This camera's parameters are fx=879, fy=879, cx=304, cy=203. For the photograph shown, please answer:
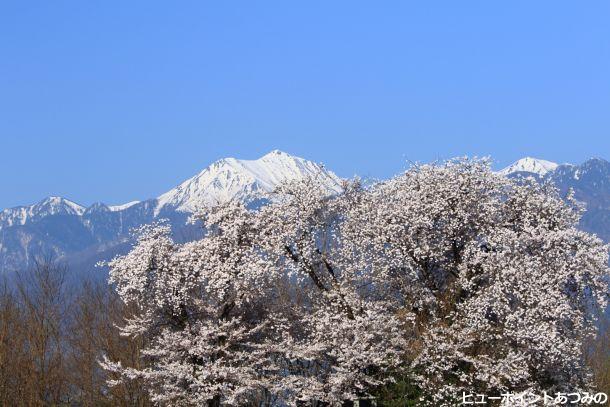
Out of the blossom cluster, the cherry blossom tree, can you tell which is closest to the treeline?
the cherry blossom tree

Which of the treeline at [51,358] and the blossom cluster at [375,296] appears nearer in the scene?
the blossom cluster at [375,296]

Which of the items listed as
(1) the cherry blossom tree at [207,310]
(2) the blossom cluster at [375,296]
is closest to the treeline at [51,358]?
(1) the cherry blossom tree at [207,310]

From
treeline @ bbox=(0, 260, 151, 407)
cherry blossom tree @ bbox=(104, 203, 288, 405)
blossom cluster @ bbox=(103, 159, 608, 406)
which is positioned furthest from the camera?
treeline @ bbox=(0, 260, 151, 407)

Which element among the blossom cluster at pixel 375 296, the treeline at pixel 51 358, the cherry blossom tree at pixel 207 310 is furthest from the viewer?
the treeline at pixel 51 358

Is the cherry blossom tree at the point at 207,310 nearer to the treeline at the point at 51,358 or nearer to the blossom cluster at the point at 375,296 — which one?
the blossom cluster at the point at 375,296

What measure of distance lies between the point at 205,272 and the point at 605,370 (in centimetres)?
5515

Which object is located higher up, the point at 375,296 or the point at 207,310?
the point at 375,296

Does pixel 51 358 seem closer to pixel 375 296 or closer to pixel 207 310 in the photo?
pixel 207 310

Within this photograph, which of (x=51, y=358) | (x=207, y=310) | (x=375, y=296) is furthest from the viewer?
(x=51, y=358)

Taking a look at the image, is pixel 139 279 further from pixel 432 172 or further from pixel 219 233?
pixel 432 172

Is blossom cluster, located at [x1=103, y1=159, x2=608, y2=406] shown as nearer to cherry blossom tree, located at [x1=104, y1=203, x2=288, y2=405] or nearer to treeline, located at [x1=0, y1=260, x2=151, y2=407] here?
cherry blossom tree, located at [x1=104, y1=203, x2=288, y2=405]

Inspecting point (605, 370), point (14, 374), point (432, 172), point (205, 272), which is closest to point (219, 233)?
point (205, 272)

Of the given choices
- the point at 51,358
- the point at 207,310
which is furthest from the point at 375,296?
the point at 51,358

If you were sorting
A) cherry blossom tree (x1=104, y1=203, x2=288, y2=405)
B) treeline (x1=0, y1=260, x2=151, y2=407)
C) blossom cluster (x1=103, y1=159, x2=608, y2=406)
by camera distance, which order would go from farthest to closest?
treeline (x1=0, y1=260, x2=151, y2=407) → cherry blossom tree (x1=104, y1=203, x2=288, y2=405) → blossom cluster (x1=103, y1=159, x2=608, y2=406)
